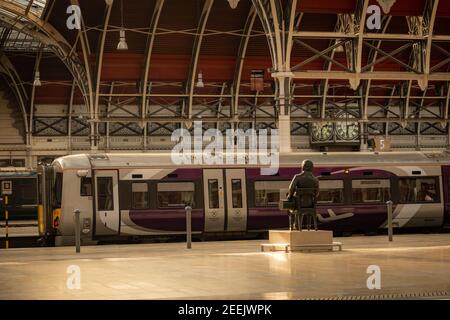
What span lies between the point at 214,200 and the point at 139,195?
7.78 ft

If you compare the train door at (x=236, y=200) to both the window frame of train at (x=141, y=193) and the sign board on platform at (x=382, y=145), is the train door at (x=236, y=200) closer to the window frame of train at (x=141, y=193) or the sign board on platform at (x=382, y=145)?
the window frame of train at (x=141, y=193)

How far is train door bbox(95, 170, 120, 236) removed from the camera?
88.4 ft

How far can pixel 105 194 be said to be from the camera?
27.2 meters

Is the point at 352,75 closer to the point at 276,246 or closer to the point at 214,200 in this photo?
the point at 214,200

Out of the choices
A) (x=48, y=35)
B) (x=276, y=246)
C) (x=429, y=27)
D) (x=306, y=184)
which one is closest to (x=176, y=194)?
(x=276, y=246)

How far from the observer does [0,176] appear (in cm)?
4928

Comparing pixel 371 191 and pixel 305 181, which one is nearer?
pixel 305 181

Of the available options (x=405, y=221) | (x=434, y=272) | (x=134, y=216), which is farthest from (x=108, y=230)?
(x=434, y=272)

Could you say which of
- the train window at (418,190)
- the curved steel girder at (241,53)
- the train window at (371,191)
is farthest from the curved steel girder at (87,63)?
the train window at (418,190)

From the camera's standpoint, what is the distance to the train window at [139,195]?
27.5 metres

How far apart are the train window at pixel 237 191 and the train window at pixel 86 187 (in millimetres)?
4489

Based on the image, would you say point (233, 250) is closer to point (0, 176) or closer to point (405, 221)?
point (405, 221)

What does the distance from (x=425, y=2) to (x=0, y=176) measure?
26.4m

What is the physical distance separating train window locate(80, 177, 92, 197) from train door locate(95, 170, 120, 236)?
8.4 inches
